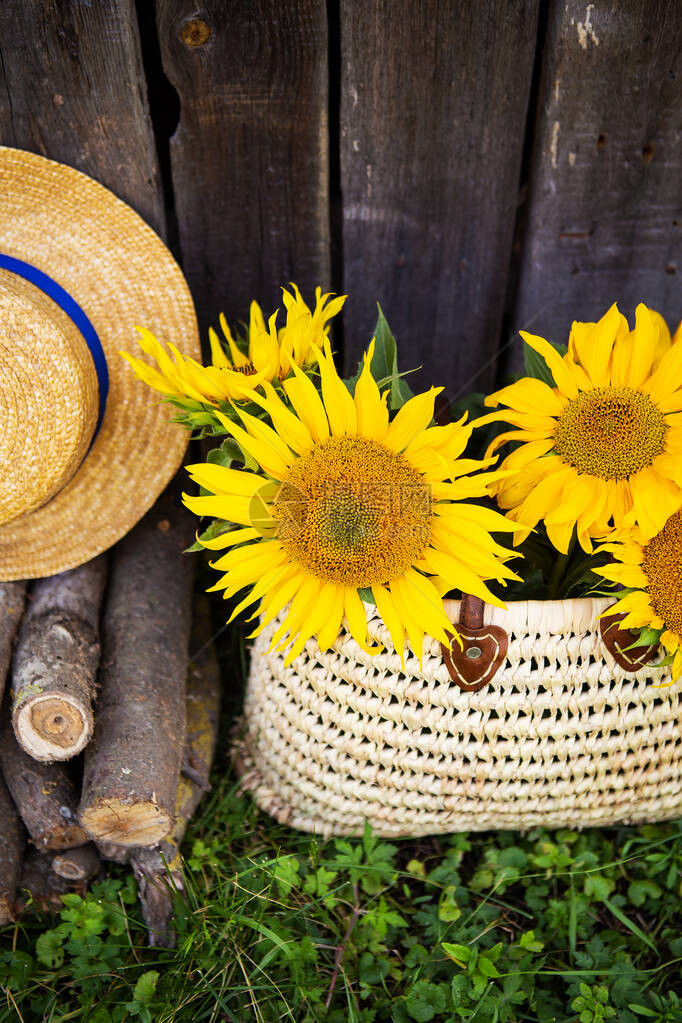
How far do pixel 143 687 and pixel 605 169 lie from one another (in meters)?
1.32

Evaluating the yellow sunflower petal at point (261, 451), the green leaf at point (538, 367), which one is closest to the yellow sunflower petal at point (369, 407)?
the yellow sunflower petal at point (261, 451)

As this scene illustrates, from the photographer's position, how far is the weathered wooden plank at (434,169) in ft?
4.64

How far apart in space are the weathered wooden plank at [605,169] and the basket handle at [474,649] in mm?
843

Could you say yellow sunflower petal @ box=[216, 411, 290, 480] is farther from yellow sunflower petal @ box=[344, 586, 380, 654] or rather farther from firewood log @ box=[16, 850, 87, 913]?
firewood log @ box=[16, 850, 87, 913]

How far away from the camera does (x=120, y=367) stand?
4.86 ft

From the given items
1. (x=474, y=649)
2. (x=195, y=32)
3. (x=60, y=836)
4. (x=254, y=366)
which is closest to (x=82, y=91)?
(x=195, y=32)

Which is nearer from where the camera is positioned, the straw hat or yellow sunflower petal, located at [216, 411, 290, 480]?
yellow sunflower petal, located at [216, 411, 290, 480]

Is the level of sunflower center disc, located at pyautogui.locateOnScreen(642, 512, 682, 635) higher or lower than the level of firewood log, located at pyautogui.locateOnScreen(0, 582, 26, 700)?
higher

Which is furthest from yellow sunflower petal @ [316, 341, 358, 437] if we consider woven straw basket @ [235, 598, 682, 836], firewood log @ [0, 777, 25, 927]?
firewood log @ [0, 777, 25, 927]

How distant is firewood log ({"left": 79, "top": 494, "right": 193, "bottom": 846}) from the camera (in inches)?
50.3

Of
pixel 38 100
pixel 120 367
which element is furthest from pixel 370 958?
pixel 38 100

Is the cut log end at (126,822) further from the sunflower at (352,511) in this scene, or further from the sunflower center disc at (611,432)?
the sunflower center disc at (611,432)

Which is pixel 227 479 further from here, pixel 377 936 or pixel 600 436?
pixel 377 936

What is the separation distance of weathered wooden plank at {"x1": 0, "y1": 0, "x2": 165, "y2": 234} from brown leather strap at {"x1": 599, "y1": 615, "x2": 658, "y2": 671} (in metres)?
1.11
